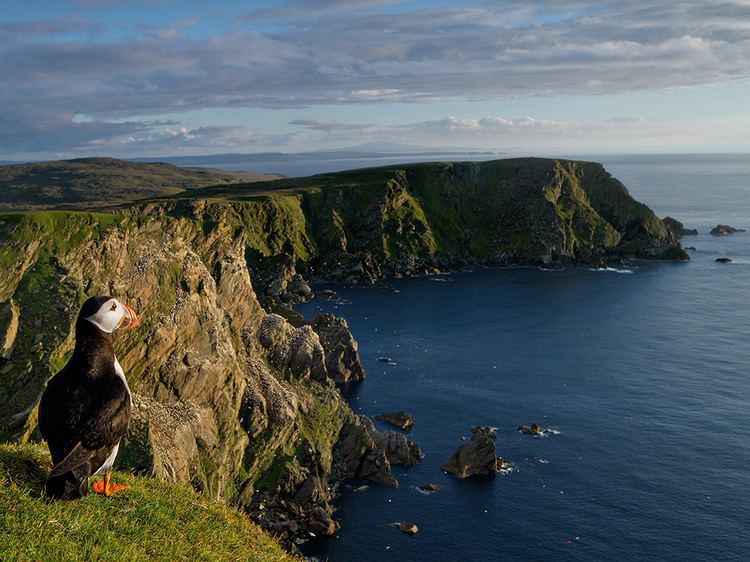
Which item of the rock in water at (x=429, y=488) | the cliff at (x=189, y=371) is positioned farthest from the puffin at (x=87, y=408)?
the rock in water at (x=429, y=488)

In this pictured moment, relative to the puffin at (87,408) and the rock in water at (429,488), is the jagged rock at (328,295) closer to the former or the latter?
the rock in water at (429,488)

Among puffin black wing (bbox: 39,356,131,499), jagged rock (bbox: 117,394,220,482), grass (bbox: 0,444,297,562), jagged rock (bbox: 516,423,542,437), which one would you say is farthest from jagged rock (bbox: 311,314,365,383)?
puffin black wing (bbox: 39,356,131,499)

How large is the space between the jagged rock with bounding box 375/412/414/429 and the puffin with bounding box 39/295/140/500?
270 feet

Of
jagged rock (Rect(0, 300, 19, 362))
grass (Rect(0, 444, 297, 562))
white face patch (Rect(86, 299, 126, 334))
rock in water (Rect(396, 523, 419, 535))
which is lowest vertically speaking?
rock in water (Rect(396, 523, 419, 535))

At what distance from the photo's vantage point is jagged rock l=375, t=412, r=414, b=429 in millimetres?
94500

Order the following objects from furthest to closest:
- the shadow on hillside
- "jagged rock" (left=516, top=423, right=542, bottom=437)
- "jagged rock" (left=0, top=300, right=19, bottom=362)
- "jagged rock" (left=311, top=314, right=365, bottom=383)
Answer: "jagged rock" (left=311, top=314, right=365, bottom=383), "jagged rock" (left=516, top=423, right=542, bottom=437), "jagged rock" (left=0, top=300, right=19, bottom=362), the shadow on hillside

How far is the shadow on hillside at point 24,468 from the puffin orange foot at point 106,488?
3.88 feet

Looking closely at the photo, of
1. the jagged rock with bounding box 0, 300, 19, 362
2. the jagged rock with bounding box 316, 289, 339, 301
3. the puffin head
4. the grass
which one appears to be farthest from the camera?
the jagged rock with bounding box 316, 289, 339, 301

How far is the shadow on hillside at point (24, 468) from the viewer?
13.4 m

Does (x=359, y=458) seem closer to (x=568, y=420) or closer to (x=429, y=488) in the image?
(x=429, y=488)

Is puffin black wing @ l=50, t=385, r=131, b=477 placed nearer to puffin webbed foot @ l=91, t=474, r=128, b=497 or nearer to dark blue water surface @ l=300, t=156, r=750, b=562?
puffin webbed foot @ l=91, t=474, r=128, b=497

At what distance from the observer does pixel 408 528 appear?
6788 cm

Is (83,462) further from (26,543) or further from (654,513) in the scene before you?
(654,513)

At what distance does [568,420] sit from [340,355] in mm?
43839
